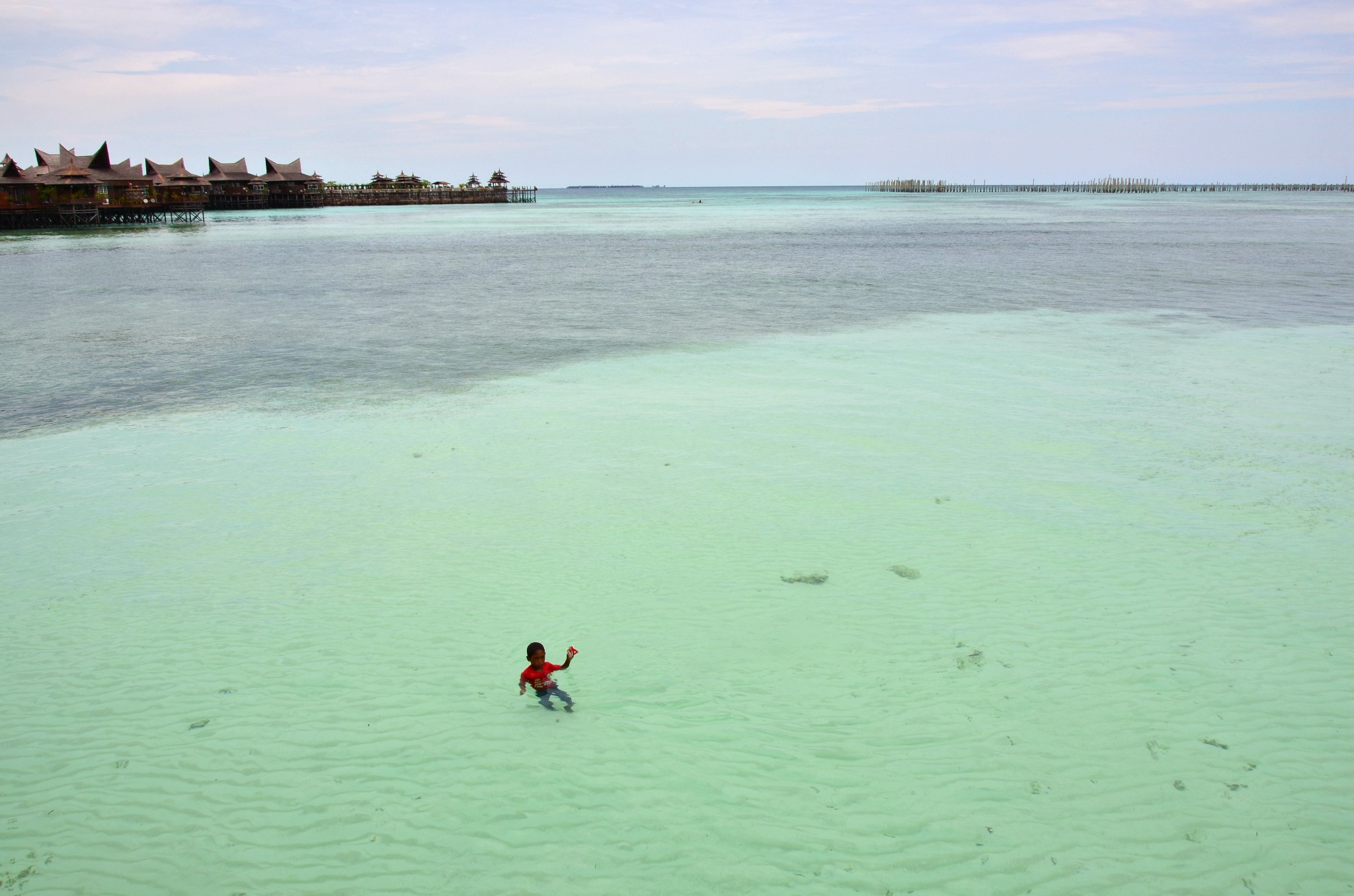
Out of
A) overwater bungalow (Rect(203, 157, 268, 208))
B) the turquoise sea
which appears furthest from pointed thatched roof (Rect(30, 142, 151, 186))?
the turquoise sea

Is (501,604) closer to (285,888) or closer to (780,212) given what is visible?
(285,888)

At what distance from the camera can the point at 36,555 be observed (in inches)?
310

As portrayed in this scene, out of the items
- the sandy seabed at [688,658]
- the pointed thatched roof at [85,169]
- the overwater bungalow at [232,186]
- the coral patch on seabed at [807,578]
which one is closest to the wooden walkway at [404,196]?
the overwater bungalow at [232,186]

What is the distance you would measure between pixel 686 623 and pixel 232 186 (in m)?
116

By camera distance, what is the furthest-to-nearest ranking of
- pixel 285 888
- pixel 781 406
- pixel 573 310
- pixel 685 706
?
pixel 573 310 → pixel 781 406 → pixel 685 706 → pixel 285 888

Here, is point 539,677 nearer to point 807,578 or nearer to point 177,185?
point 807,578

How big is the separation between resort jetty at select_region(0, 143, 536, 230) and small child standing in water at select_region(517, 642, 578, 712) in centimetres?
7675

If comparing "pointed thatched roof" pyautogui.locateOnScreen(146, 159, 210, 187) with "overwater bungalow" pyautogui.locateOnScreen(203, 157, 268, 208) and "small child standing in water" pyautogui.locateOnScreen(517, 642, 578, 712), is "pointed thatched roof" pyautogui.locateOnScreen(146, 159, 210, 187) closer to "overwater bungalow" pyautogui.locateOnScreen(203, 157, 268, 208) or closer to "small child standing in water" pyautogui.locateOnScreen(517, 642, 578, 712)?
"overwater bungalow" pyautogui.locateOnScreen(203, 157, 268, 208)

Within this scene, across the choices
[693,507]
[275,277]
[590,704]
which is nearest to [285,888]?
[590,704]

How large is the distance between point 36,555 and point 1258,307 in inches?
1020

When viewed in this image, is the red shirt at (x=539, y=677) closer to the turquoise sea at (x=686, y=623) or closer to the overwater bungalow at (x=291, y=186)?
the turquoise sea at (x=686, y=623)

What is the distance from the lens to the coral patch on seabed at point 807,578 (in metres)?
7.30

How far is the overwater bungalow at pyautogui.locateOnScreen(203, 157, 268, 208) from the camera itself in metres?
102

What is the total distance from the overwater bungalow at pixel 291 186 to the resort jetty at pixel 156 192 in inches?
4.3
